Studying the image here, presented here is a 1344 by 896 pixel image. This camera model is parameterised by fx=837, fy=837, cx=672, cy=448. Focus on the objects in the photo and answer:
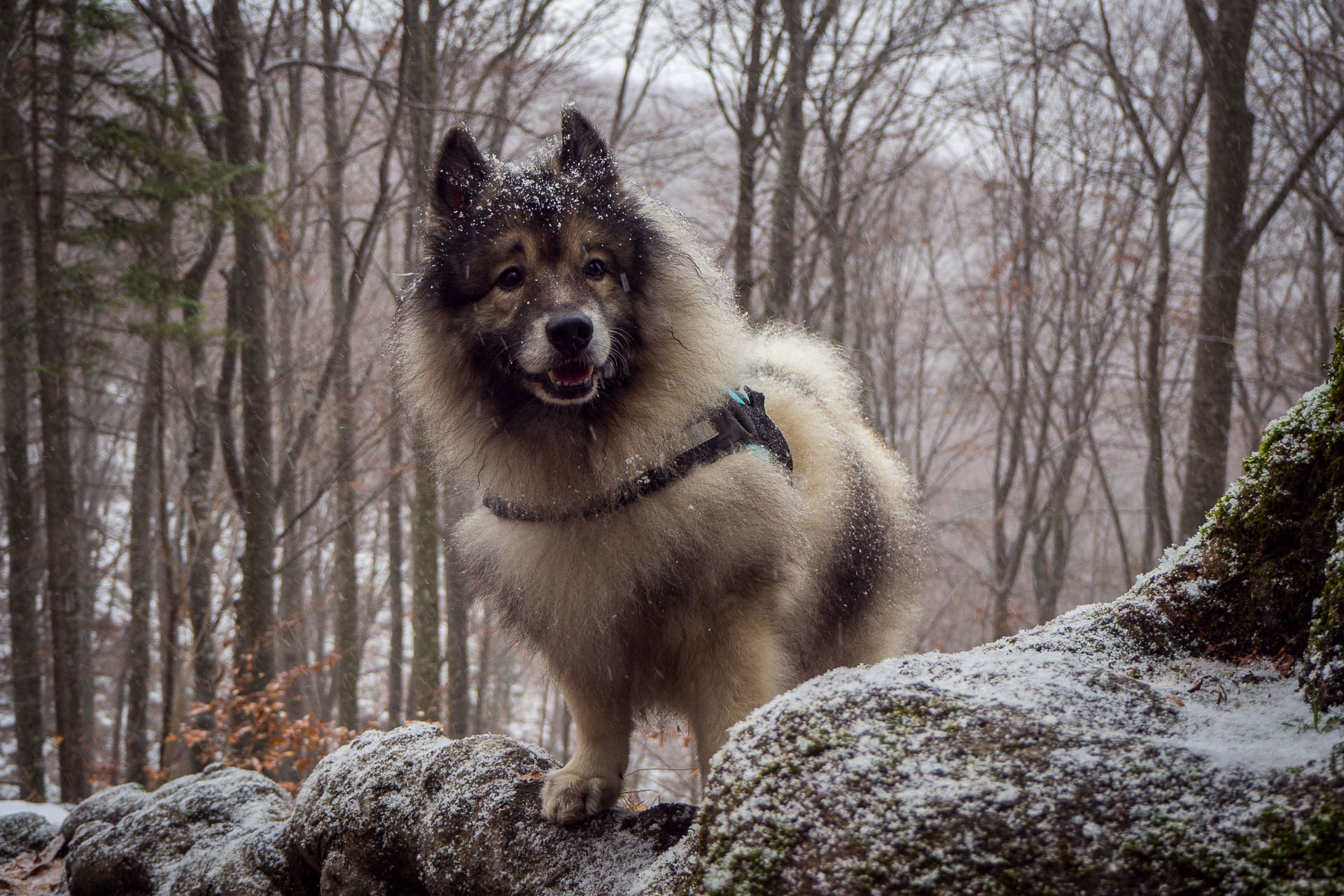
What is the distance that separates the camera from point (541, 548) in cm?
268

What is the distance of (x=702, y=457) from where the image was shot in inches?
105

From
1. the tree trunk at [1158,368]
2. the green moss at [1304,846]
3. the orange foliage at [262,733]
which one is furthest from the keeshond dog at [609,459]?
the tree trunk at [1158,368]

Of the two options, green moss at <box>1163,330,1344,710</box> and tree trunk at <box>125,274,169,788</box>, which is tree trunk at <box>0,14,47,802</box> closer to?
tree trunk at <box>125,274,169,788</box>

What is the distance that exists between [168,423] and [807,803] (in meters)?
15.4

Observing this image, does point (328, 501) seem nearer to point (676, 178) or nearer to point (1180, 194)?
point (676, 178)

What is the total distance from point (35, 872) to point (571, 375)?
3.58 metres

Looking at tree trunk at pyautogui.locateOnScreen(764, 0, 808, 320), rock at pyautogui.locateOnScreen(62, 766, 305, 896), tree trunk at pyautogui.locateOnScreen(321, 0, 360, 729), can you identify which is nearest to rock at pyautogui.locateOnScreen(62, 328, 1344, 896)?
rock at pyautogui.locateOnScreen(62, 766, 305, 896)

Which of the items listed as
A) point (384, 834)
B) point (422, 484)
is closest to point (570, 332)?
point (384, 834)

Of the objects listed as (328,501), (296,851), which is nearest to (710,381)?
(296,851)

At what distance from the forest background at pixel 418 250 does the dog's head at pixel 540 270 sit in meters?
1.17

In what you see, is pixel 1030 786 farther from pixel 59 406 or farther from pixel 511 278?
pixel 59 406

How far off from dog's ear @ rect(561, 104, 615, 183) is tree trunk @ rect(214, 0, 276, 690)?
4.68 m

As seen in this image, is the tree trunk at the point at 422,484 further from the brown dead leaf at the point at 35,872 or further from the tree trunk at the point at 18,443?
the brown dead leaf at the point at 35,872

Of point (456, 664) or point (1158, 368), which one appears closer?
point (1158, 368)
